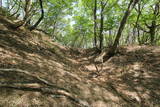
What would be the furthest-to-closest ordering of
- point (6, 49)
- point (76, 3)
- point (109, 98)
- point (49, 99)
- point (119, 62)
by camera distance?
point (76, 3) → point (119, 62) → point (6, 49) → point (109, 98) → point (49, 99)

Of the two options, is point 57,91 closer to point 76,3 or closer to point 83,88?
point 83,88

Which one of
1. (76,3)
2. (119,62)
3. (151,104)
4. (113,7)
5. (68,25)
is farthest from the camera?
(68,25)

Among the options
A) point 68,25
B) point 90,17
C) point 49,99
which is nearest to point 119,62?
point 49,99

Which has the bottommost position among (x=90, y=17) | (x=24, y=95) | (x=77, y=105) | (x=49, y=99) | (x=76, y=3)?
(x=77, y=105)

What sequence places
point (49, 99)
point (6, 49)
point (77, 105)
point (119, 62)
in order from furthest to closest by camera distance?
point (119, 62)
point (6, 49)
point (77, 105)
point (49, 99)

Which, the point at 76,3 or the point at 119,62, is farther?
the point at 76,3

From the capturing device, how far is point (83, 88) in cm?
502

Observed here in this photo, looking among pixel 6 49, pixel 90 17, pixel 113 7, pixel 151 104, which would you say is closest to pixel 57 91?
pixel 6 49

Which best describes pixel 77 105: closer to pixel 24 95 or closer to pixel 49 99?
pixel 49 99

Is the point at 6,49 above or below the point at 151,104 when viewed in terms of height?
above

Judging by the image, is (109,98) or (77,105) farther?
(109,98)

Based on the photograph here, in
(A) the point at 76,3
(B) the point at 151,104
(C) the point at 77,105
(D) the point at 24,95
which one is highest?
(A) the point at 76,3

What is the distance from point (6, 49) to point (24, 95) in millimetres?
3134

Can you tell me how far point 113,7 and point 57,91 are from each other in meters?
10.9
